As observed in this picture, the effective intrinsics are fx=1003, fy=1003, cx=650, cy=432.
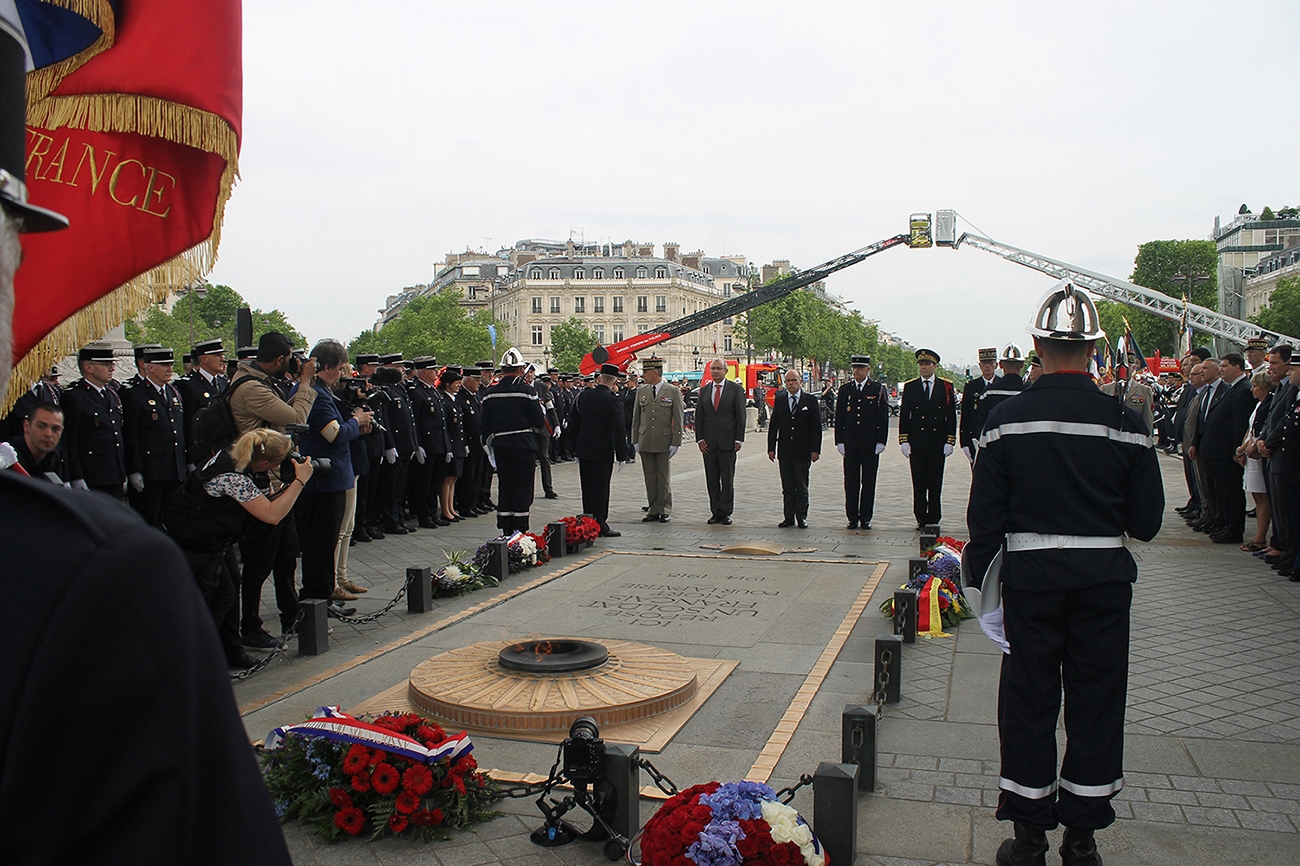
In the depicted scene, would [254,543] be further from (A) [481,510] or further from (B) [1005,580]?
(A) [481,510]

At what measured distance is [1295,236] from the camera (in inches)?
4102

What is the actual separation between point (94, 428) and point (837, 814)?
27.4ft

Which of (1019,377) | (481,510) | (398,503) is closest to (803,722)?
(1019,377)

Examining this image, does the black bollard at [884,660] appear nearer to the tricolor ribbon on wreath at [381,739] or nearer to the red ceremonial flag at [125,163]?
the tricolor ribbon on wreath at [381,739]

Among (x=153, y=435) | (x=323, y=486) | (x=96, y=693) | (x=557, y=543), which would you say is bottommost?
(x=557, y=543)

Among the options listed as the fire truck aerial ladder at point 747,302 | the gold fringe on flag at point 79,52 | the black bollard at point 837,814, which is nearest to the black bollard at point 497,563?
the black bollard at point 837,814

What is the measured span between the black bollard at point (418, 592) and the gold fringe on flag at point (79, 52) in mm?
5676

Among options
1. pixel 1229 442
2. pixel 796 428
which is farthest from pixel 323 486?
pixel 1229 442

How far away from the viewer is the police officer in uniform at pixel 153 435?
9.98 meters

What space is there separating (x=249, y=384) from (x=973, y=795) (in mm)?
5268

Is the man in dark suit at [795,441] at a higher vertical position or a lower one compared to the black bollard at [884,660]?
higher

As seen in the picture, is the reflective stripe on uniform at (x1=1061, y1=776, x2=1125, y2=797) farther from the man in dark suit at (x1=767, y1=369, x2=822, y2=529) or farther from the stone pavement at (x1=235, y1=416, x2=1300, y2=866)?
the man in dark suit at (x1=767, y1=369, x2=822, y2=529)

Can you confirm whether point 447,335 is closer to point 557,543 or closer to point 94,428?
point 557,543

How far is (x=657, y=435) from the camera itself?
14.2 metres
